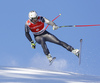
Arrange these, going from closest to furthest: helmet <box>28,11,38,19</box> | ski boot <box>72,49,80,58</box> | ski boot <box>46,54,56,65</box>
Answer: helmet <box>28,11,38,19</box> → ski boot <box>72,49,80,58</box> → ski boot <box>46,54,56,65</box>

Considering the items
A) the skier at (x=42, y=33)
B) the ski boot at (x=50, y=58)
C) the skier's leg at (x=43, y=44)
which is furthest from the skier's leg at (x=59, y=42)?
the ski boot at (x=50, y=58)

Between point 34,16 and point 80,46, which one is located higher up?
point 34,16

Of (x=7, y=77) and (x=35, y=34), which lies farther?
(x=35, y=34)

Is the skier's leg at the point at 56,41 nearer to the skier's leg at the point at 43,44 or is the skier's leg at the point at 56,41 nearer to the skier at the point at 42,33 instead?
the skier at the point at 42,33

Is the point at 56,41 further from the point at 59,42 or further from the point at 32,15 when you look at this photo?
the point at 32,15

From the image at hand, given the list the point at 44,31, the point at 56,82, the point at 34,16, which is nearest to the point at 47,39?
the point at 44,31

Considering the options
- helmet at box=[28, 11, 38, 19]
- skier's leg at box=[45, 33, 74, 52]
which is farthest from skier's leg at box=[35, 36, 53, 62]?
helmet at box=[28, 11, 38, 19]

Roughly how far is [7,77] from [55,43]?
7.51 ft

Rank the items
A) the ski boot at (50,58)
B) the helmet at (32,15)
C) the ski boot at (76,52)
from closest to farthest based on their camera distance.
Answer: the helmet at (32,15)
the ski boot at (76,52)
the ski boot at (50,58)

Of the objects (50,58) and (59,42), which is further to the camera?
(50,58)

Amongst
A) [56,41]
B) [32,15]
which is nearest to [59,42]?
[56,41]

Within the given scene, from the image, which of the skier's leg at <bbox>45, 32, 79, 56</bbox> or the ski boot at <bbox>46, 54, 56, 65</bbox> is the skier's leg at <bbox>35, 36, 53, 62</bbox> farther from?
the skier's leg at <bbox>45, 32, 79, 56</bbox>

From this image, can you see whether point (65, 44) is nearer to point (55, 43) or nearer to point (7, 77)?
point (55, 43)

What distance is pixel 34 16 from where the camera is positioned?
6395 millimetres
